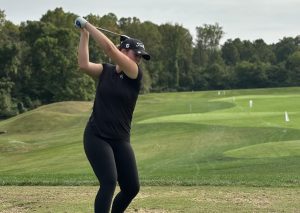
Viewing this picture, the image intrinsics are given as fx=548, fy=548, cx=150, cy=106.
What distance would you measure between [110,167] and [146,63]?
89.9 m

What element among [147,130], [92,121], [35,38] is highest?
[35,38]

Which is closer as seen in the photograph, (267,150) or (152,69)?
(267,150)

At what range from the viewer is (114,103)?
19.7 ft

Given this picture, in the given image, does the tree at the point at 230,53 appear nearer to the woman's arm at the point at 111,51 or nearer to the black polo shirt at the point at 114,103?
the black polo shirt at the point at 114,103

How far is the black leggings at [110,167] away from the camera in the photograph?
594cm

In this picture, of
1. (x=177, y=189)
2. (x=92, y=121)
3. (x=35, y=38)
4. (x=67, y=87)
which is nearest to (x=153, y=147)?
(x=177, y=189)

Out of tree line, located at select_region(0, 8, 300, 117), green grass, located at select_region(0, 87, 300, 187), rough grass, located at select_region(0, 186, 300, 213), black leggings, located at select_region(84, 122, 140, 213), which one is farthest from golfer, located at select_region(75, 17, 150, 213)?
tree line, located at select_region(0, 8, 300, 117)

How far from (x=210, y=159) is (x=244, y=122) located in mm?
10696

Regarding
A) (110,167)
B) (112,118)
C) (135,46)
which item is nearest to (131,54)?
(135,46)

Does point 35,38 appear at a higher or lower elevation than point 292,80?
higher

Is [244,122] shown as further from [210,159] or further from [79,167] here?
[79,167]

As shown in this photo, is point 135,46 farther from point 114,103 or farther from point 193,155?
point 193,155

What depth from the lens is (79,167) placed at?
1758 centimetres

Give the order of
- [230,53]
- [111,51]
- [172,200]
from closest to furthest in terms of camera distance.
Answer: [111,51]
[172,200]
[230,53]
